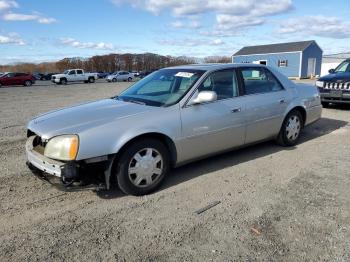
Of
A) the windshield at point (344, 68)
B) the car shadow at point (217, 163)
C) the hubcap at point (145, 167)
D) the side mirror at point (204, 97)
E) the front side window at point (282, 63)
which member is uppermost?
the front side window at point (282, 63)

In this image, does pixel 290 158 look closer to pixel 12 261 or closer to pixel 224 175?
pixel 224 175

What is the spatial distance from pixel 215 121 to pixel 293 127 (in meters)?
2.17

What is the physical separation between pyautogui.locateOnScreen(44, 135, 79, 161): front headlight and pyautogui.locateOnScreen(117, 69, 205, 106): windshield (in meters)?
1.27

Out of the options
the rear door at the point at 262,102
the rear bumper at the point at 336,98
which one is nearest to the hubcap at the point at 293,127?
the rear door at the point at 262,102

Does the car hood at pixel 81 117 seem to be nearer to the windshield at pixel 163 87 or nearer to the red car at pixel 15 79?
the windshield at pixel 163 87

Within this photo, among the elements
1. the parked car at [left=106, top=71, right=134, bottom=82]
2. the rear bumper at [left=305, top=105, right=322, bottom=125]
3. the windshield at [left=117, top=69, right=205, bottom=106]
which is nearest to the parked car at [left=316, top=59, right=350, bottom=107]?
the rear bumper at [left=305, top=105, right=322, bottom=125]

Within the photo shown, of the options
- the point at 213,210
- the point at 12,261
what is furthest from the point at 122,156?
the point at 12,261

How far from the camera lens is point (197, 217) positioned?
3641 mm

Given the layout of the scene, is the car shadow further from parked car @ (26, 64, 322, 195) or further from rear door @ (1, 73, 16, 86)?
rear door @ (1, 73, 16, 86)

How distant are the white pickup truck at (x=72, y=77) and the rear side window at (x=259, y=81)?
125 ft

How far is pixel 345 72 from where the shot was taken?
1091 centimetres

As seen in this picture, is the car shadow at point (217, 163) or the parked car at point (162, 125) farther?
the car shadow at point (217, 163)

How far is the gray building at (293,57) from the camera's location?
43.9 metres

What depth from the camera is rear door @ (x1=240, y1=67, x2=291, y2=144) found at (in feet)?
17.5
